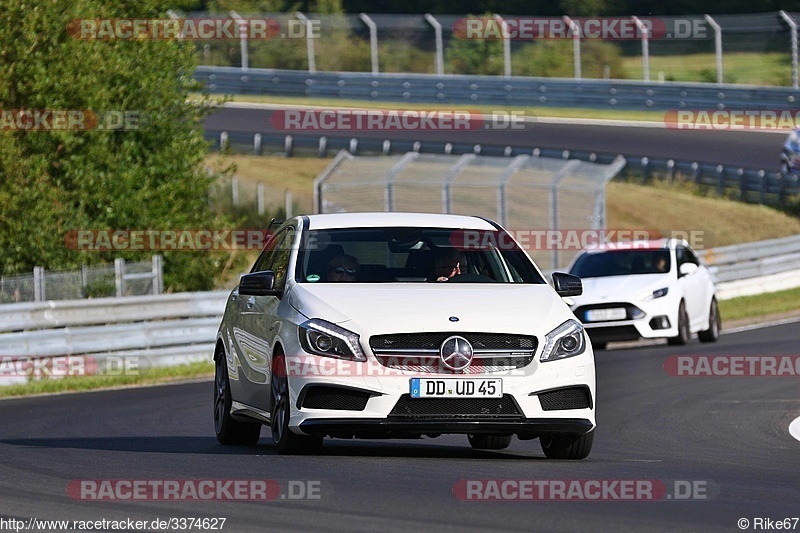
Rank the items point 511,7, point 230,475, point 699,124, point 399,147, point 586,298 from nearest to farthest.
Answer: point 230,475 < point 586,298 < point 399,147 < point 699,124 < point 511,7

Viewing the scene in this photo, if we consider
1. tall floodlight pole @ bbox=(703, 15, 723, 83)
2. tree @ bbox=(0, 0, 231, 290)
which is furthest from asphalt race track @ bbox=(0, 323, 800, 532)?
tall floodlight pole @ bbox=(703, 15, 723, 83)

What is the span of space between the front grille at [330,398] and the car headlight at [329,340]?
0.20 metres

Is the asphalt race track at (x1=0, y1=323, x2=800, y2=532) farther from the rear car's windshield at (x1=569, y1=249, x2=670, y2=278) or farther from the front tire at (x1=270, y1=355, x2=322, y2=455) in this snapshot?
the rear car's windshield at (x1=569, y1=249, x2=670, y2=278)

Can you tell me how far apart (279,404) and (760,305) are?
20.3 m

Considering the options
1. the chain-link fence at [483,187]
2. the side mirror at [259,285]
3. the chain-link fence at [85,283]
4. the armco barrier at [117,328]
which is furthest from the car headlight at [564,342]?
the chain-link fence at [483,187]

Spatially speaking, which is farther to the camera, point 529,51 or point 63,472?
point 529,51

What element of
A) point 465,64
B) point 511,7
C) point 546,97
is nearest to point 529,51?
point 465,64

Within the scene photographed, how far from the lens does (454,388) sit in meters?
9.83

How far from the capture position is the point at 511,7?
6856 cm

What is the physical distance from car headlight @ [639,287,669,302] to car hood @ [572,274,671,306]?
5 cm

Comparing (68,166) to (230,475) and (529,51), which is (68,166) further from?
(529,51)

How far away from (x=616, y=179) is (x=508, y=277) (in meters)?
31.6

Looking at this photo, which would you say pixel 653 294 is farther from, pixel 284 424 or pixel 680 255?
pixel 284 424

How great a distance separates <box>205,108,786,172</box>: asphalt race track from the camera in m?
42.2
